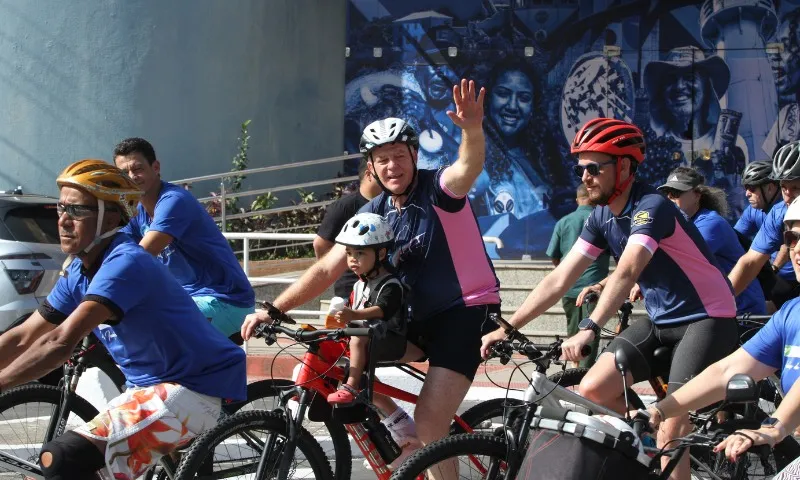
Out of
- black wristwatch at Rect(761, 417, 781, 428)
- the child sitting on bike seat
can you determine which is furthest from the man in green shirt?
black wristwatch at Rect(761, 417, 781, 428)

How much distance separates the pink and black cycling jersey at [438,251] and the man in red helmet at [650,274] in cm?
27

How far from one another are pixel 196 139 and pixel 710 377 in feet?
44.7

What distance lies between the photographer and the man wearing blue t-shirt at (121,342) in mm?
4602

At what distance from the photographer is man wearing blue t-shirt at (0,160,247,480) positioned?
4.60 m

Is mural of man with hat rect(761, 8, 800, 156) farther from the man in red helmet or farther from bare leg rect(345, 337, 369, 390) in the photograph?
bare leg rect(345, 337, 369, 390)

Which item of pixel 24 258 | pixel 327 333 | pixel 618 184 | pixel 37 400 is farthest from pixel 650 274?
pixel 24 258

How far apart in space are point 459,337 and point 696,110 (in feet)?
43.6

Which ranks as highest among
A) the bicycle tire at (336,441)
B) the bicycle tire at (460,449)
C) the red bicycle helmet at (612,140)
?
the red bicycle helmet at (612,140)

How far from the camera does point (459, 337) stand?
566cm

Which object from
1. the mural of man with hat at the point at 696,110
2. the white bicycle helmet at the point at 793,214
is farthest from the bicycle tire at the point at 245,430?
the mural of man with hat at the point at 696,110

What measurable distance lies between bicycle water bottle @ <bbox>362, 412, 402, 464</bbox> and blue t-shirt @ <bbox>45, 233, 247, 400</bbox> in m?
0.78

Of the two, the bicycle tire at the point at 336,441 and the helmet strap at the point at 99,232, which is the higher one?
the helmet strap at the point at 99,232

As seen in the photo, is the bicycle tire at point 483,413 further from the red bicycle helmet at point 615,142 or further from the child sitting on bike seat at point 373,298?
the red bicycle helmet at point 615,142

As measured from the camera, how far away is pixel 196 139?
680 inches
